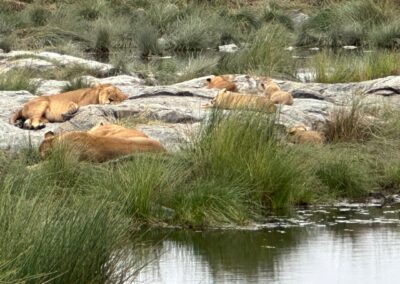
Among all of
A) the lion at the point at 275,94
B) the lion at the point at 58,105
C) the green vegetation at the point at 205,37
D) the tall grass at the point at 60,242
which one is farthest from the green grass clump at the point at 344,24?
the tall grass at the point at 60,242

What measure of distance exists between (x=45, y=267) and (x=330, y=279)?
9.48 feet

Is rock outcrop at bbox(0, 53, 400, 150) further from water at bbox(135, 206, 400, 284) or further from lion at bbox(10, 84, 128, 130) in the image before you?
water at bbox(135, 206, 400, 284)

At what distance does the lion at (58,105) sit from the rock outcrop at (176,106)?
0.56ft

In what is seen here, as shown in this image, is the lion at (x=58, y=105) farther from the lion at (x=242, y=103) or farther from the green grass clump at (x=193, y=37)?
the green grass clump at (x=193, y=37)

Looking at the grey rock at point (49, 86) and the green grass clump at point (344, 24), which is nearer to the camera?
the grey rock at point (49, 86)

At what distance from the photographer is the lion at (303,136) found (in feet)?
48.0

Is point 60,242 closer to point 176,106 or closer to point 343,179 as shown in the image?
point 343,179

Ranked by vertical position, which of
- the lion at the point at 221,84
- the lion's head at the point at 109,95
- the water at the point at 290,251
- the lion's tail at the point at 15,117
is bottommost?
the water at the point at 290,251

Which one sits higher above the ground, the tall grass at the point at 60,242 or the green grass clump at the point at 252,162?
the green grass clump at the point at 252,162

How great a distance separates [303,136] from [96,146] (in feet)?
11.1

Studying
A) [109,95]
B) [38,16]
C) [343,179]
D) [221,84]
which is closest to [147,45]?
[38,16]

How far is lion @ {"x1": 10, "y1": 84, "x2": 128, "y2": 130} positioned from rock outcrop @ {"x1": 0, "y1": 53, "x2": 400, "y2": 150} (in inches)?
6.7

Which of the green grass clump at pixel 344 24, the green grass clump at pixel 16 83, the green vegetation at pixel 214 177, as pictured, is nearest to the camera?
the green vegetation at pixel 214 177

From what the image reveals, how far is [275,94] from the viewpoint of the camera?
1756 cm
